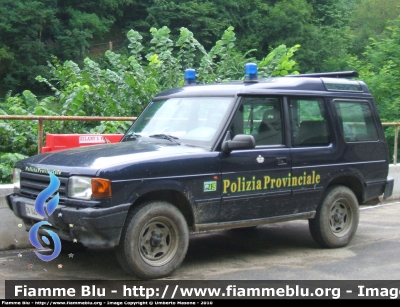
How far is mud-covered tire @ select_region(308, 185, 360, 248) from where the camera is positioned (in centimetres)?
816

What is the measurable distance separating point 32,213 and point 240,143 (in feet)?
7.41

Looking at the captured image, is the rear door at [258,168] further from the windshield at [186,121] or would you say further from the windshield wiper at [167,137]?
the windshield wiper at [167,137]

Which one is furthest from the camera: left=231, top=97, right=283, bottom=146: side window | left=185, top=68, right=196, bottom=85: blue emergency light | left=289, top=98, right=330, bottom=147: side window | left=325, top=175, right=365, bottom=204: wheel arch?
left=185, top=68, right=196, bottom=85: blue emergency light

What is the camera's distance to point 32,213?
6.66 m

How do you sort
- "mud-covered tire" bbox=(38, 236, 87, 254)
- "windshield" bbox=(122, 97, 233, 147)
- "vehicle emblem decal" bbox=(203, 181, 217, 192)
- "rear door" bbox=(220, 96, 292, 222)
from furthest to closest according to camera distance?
1. "mud-covered tire" bbox=(38, 236, 87, 254)
2. "windshield" bbox=(122, 97, 233, 147)
3. "rear door" bbox=(220, 96, 292, 222)
4. "vehicle emblem decal" bbox=(203, 181, 217, 192)

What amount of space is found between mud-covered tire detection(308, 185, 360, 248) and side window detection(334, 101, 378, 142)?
719 mm

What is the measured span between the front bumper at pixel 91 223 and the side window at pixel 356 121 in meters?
3.47

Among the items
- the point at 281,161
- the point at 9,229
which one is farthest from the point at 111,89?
the point at 281,161

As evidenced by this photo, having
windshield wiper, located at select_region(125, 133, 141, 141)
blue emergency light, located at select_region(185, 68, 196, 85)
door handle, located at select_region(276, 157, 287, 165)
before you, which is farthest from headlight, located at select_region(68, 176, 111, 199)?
blue emergency light, located at select_region(185, 68, 196, 85)

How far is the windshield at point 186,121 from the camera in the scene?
23.7ft

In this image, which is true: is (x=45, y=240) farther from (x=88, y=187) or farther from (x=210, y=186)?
(x=210, y=186)

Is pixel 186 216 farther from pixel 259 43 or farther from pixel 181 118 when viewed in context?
pixel 259 43

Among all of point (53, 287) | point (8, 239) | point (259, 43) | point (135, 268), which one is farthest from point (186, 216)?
point (259, 43)

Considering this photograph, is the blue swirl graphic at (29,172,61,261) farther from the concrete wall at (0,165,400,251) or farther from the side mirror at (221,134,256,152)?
the side mirror at (221,134,256,152)
